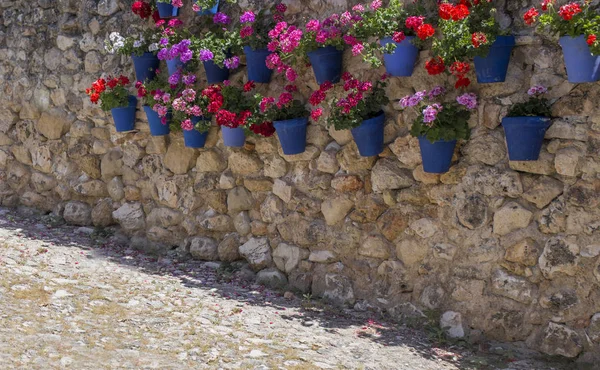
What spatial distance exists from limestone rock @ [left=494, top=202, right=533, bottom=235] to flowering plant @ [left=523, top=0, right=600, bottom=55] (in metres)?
0.96

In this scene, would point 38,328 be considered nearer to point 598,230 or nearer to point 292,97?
point 292,97

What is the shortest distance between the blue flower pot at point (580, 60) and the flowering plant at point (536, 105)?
0.74ft

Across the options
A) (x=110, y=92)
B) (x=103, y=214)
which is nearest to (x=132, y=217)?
(x=103, y=214)

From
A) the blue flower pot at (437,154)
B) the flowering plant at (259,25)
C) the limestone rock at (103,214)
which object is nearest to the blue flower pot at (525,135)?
the blue flower pot at (437,154)

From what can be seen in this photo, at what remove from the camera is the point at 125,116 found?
5.96 metres

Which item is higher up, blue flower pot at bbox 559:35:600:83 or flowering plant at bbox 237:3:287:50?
flowering plant at bbox 237:3:287:50

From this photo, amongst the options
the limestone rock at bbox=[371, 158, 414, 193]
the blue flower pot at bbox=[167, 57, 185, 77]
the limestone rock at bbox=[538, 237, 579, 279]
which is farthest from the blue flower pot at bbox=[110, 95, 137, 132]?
the limestone rock at bbox=[538, 237, 579, 279]

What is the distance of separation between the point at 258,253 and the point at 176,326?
1217 millimetres

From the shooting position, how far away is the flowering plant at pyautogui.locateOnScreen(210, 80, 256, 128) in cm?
517

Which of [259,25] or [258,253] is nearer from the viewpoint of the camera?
[259,25]

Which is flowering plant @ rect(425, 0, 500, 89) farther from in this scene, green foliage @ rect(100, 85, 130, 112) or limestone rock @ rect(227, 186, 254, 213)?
green foliage @ rect(100, 85, 130, 112)

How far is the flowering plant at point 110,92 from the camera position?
5.88 meters

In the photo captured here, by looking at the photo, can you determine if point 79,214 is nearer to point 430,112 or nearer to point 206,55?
point 206,55

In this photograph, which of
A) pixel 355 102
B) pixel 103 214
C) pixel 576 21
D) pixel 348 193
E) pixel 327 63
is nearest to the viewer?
pixel 576 21
